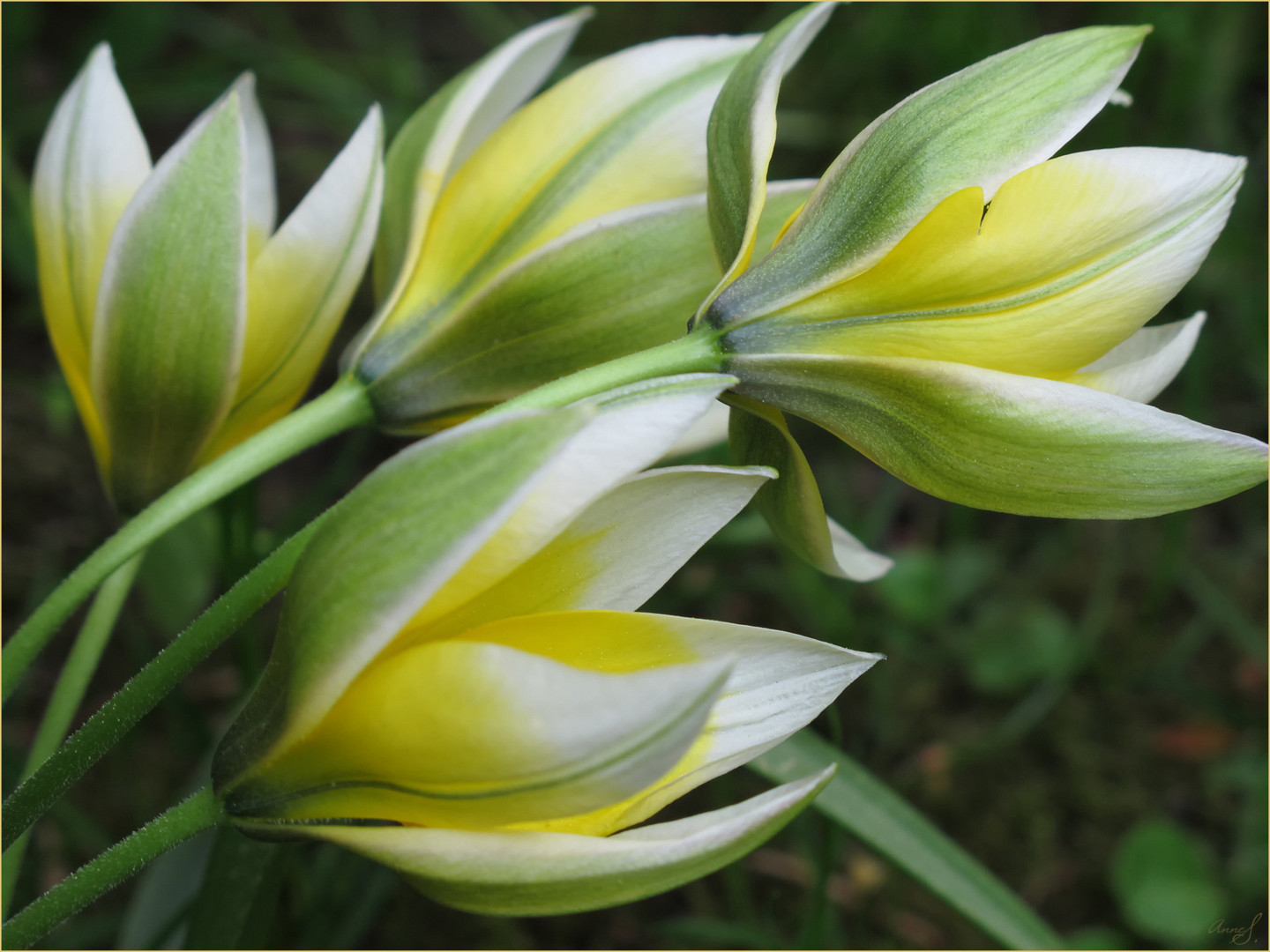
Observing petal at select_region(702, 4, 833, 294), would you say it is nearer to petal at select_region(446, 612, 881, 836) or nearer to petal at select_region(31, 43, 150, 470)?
petal at select_region(446, 612, 881, 836)

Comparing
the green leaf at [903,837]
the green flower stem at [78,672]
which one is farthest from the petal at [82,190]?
the green leaf at [903,837]

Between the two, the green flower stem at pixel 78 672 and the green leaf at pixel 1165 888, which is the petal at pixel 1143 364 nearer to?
the green flower stem at pixel 78 672

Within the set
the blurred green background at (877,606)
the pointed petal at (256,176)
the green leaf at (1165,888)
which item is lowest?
the green leaf at (1165,888)

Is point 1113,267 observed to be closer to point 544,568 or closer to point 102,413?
point 544,568

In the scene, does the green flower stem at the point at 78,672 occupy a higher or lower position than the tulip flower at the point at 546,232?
lower

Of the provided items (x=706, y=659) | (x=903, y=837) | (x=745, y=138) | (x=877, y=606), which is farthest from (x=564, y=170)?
(x=877, y=606)

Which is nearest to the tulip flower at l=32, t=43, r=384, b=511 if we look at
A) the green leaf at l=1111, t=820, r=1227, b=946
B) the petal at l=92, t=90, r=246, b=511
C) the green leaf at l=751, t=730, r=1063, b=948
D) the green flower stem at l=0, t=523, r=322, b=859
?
the petal at l=92, t=90, r=246, b=511
